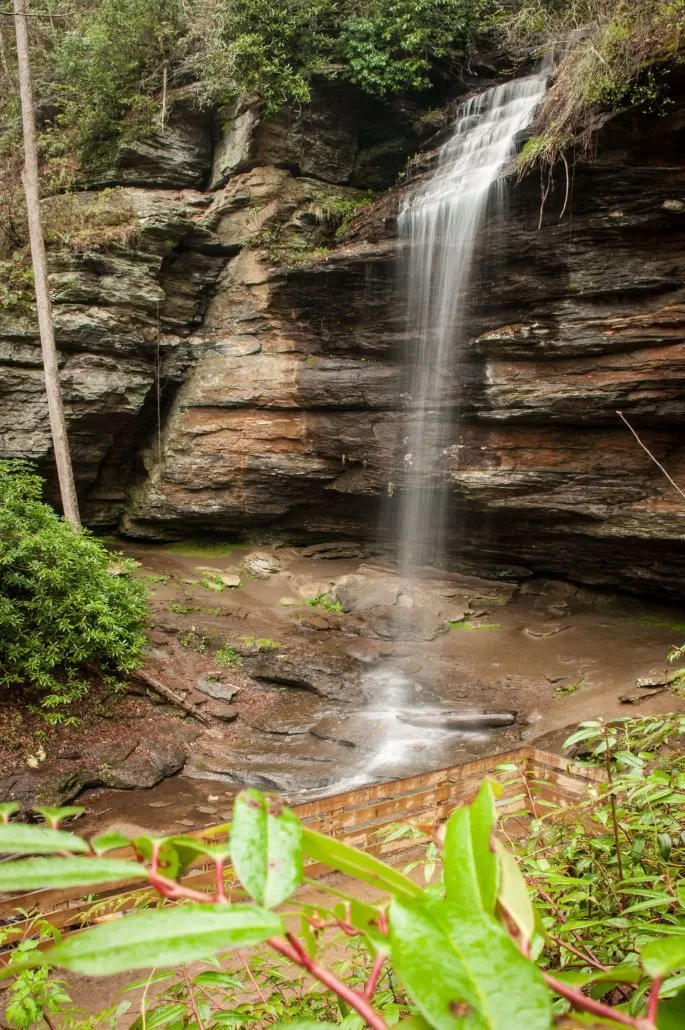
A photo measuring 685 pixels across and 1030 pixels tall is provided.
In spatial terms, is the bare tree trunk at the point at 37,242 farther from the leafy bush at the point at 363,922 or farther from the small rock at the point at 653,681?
the leafy bush at the point at 363,922

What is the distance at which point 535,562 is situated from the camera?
12.0m

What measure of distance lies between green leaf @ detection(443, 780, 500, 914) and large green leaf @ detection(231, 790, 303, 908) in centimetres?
13

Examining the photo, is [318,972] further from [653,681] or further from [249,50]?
[249,50]

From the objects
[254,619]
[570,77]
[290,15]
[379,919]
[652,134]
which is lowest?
[254,619]

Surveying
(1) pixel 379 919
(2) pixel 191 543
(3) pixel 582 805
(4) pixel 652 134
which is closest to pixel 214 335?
(2) pixel 191 543

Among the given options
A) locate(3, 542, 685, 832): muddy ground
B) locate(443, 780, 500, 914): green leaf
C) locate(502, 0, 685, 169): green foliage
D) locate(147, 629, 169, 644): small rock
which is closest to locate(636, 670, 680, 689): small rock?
locate(3, 542, 685, 832): muddy ground

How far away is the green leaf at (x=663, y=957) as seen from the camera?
1.32ft

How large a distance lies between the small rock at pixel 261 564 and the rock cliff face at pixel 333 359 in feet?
2.56

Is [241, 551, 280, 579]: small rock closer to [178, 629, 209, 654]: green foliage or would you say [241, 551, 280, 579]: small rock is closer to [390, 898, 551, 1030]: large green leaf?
[178, 629, 209, 654]: green foliage

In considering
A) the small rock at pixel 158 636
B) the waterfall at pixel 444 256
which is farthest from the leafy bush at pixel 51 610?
the waterfall at pixel 444 256

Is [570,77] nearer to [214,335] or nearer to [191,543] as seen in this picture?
[214,335]

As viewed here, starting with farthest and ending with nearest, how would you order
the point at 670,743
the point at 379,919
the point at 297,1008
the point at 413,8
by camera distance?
the point at 413,8
the point at 670,743
the point at 297,1008
the point at 379,919

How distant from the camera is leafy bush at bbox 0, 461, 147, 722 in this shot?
→ 279 inches

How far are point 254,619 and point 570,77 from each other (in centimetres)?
941
